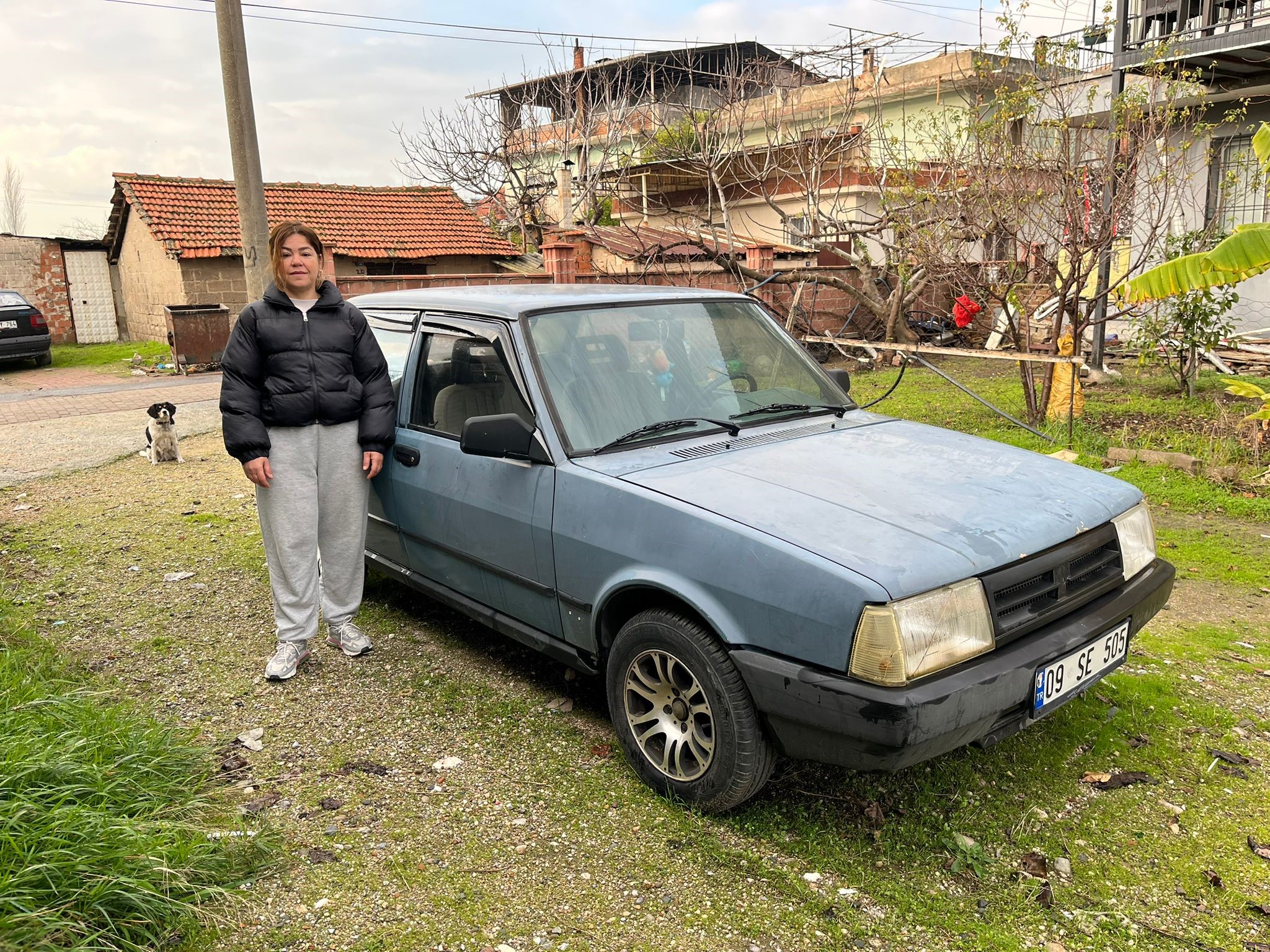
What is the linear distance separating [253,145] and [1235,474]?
9.16 m

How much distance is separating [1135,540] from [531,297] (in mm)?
2737

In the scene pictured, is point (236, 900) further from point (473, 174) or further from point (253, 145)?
point (473, 174)

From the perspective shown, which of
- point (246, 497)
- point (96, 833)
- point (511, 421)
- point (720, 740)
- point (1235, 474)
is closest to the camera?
point (96, 833)

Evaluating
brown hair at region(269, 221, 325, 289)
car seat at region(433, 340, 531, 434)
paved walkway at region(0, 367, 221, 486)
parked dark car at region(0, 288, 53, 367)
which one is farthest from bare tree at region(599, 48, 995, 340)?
parked dark car at region(0, 288, 53, 367)

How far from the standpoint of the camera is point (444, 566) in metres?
4.38

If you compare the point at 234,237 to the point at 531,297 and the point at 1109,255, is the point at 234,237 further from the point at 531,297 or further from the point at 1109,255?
the point at 531,297

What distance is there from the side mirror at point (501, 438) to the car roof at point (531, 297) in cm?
66

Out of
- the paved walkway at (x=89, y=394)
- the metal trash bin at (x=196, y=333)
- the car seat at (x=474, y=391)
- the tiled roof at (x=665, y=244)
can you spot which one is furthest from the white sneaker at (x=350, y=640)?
the metal trash bin at (x=196, y=333)

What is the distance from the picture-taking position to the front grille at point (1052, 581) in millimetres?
2857

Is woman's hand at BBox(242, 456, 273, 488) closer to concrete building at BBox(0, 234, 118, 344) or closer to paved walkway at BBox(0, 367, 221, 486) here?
paved walkway at BBox(0, 367, 221, 486)

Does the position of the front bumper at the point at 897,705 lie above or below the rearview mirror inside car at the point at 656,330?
below

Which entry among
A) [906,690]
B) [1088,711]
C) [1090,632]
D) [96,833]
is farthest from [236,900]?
[1088,711]

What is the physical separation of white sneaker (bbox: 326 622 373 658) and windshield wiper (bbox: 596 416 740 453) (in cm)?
195

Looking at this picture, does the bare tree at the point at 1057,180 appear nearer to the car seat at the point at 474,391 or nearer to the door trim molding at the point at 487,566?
the car seat at the point at 474,391
